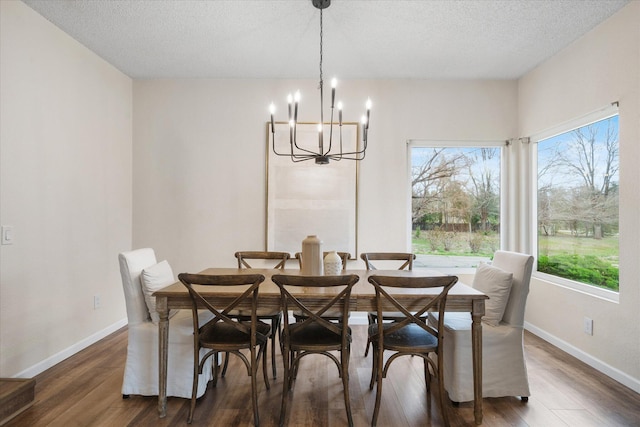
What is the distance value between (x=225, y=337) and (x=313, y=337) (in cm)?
52

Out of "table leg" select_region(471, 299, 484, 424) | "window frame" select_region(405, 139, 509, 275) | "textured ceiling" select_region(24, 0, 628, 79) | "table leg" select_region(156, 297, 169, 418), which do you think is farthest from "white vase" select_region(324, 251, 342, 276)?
"textured ceiling" select_region(24, 0, 628, 79)

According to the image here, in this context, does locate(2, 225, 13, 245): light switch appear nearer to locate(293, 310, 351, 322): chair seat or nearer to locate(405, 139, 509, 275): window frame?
locate(293, 310, 351, 322): chair seat

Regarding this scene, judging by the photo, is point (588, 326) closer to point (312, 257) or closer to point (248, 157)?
point (312, 257)

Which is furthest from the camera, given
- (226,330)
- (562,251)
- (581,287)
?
(562,251)

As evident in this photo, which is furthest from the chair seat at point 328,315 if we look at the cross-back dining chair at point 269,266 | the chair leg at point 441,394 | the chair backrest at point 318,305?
the chair leg at point 441,394

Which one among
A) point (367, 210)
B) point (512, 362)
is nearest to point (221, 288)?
point (512, 362)

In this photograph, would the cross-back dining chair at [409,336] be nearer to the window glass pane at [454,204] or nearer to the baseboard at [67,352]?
the window glass pane at [454,204]

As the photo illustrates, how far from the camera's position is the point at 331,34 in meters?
2.95

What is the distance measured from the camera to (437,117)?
3922mm

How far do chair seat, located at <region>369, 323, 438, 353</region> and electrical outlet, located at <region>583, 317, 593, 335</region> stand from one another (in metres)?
1.63

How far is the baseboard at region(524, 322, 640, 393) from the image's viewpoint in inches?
95.1

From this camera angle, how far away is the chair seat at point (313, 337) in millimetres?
1980

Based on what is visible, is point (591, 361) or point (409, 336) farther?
point (591, 361)

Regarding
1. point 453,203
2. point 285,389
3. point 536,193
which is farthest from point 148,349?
point 536,193
